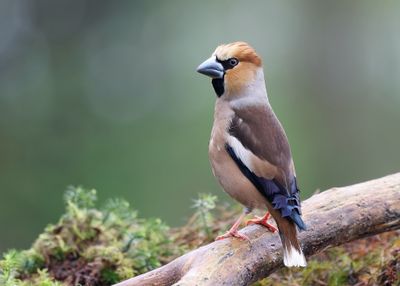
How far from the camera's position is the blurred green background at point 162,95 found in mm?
11703

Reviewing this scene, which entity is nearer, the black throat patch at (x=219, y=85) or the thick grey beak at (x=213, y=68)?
the thick grey beak at (x=213, y=68)

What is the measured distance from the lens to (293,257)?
427cm

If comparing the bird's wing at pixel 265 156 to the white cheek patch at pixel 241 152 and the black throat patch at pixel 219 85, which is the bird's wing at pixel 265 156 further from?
the black throat patch at pixel 219 85

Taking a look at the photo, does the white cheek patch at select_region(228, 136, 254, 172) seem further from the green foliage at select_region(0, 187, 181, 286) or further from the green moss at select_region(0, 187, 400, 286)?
the green foliage at select_region(0, 187, 181, 286)

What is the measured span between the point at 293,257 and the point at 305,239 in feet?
1.06

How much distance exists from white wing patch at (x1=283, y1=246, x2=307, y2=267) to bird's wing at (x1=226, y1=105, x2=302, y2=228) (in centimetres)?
21

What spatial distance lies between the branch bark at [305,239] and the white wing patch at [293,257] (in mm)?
93

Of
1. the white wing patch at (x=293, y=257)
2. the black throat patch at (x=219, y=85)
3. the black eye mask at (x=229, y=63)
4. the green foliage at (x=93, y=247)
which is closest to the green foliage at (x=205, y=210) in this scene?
the green foliage at (x=93, y=247)

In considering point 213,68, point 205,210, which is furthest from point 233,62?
point 205,210

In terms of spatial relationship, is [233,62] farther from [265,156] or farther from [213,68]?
[265,156]

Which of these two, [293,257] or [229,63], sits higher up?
[229,63]

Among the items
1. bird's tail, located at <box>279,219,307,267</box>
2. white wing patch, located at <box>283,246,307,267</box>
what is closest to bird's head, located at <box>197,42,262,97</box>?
bird's tail, located at <box>279,219,307,267</box>

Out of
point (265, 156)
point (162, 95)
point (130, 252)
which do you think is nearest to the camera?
point (265, 156)

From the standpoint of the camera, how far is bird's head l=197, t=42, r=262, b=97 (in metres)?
5.16
